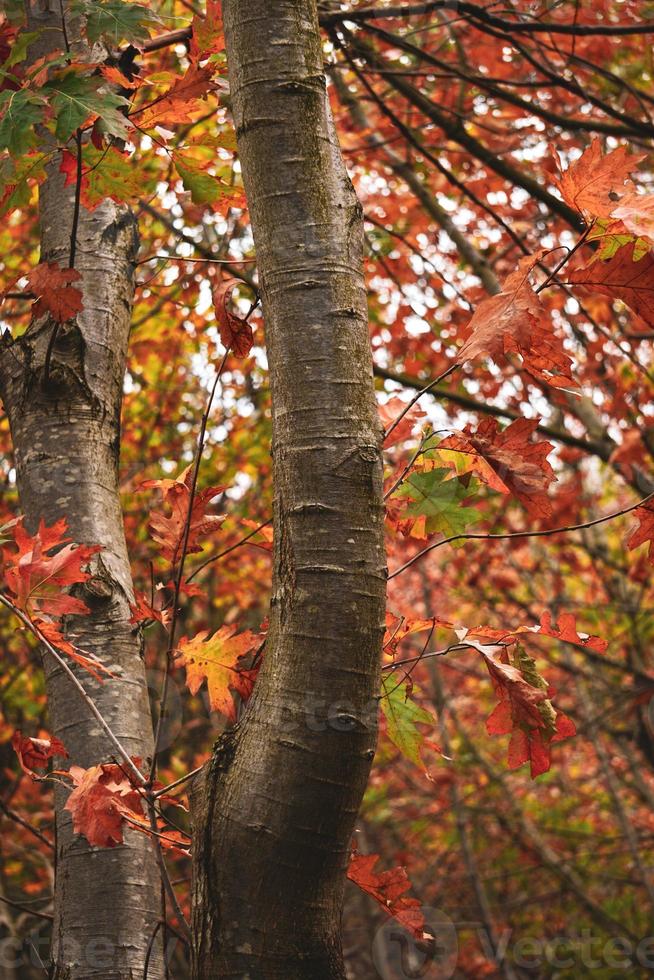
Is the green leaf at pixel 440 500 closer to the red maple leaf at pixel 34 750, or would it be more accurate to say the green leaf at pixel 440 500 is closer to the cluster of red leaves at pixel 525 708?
the cluster of red leaves at pixel 525 708

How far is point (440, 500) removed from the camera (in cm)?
144

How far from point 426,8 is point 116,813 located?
2293mm

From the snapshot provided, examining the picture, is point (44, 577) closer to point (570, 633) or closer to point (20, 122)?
point (20, 122)

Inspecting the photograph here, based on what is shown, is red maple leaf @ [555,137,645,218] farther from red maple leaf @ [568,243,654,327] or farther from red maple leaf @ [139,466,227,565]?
red maple leaf @ [139,466,227,565]

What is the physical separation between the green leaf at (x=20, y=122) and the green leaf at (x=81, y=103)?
32 mm

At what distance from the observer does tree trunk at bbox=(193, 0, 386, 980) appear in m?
0.94

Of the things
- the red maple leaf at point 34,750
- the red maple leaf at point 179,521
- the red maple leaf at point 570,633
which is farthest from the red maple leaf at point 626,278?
the red maple leaf at point 34,750

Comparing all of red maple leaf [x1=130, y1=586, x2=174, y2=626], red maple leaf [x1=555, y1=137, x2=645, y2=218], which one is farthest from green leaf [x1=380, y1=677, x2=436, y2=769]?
red maple leaf [x1=555, y1=137, x2=645, y2=218]

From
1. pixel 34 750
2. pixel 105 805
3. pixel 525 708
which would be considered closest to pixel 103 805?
pixel 105 805

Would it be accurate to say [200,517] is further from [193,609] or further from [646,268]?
[193,609]

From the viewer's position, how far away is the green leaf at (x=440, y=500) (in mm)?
1427

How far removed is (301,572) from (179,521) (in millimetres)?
508

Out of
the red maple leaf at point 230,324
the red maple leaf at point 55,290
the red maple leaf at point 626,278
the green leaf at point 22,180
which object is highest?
the green leaf at point 22,180

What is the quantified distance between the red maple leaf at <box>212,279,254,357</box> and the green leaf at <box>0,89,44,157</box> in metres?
0.34
